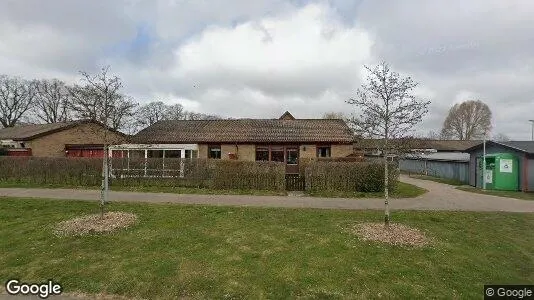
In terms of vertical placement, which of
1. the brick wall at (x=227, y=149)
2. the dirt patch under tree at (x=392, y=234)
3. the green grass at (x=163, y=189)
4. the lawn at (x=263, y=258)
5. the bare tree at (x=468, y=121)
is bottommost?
the lawn at (x=263, y=258)

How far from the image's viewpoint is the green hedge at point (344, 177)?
595 inches

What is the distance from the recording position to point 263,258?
20.0ft

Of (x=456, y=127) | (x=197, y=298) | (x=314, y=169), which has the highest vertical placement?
(x=456, y=127)

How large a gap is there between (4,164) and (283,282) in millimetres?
18940

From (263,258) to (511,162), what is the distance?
1926 cm

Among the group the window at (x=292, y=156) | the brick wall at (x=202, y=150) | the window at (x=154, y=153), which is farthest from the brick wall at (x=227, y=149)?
the window at (x=154, y=153)

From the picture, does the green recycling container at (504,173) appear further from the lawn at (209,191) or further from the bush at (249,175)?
the bush at (249,175)

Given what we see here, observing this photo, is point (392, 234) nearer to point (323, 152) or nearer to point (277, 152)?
point (323, 152)

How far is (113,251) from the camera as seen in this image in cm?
646

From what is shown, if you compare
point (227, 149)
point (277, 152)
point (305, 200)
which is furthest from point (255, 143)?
point (305, 200)

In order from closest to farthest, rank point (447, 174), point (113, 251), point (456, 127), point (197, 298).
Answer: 1. point (197, 298)
2. point (113, 251)
3. point (447, 174)
4. point (456, 127)

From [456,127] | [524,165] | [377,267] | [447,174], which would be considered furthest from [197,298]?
[456,127]

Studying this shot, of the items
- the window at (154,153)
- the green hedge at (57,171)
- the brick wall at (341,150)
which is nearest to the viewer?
the green hedge at (57,171)

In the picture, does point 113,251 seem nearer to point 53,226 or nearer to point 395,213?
point 53,226
